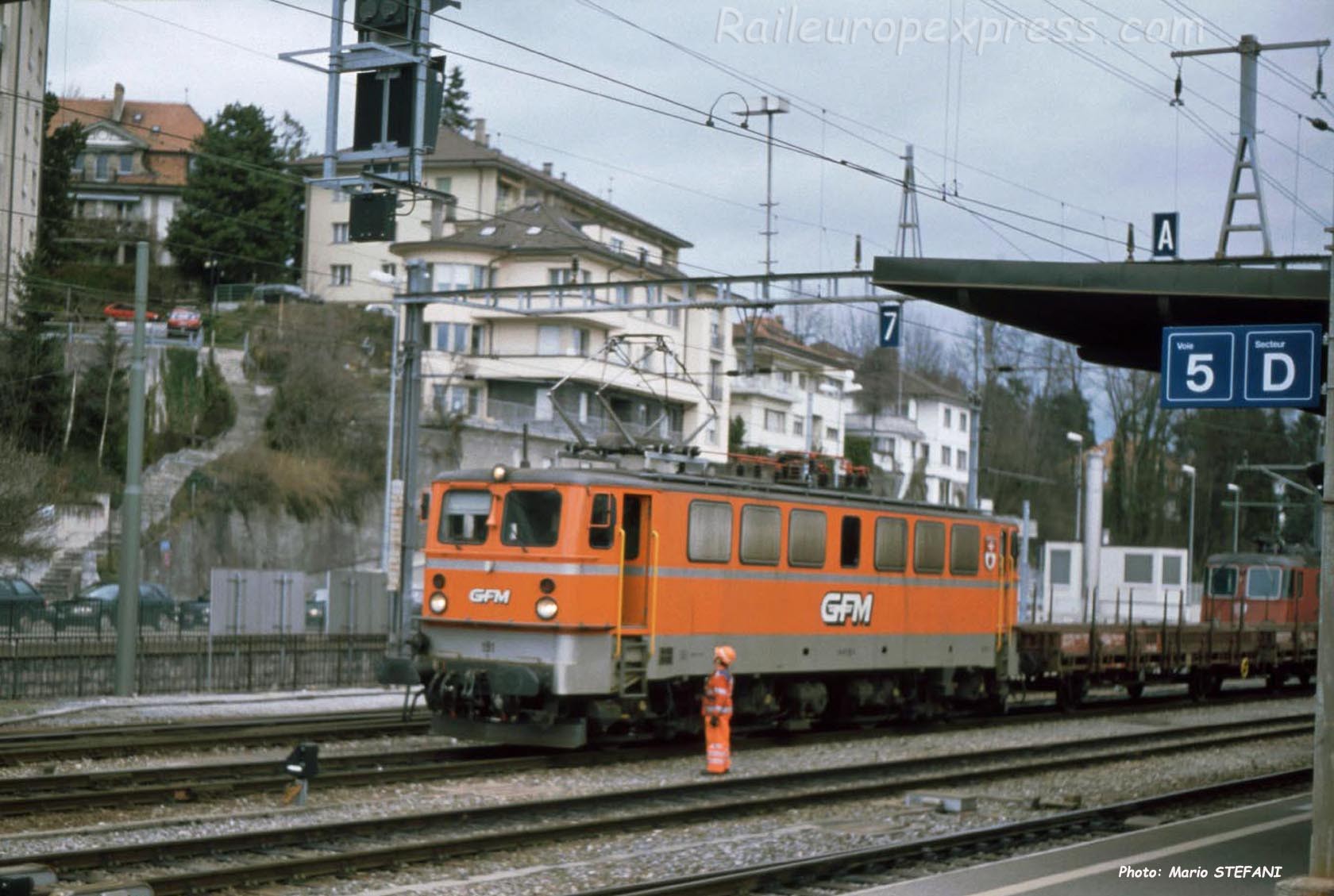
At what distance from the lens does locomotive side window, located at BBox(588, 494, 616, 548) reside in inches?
709

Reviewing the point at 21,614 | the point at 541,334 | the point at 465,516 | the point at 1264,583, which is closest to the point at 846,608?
the point at 465,516

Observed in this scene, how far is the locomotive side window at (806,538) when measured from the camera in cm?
2061

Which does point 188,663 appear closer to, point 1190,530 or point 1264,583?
point 1264,583

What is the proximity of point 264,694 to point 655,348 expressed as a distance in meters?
10.4

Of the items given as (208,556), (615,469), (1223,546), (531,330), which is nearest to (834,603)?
(615,469)

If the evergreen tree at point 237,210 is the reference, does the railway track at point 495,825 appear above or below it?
below

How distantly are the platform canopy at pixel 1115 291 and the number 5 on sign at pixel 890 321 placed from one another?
36.6ft

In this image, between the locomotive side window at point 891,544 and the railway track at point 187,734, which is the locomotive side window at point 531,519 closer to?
the railway track at point 187,734

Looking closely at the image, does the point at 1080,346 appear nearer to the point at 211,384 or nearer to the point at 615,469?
the point at 615,469

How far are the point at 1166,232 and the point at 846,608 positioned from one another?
6807 millimetres

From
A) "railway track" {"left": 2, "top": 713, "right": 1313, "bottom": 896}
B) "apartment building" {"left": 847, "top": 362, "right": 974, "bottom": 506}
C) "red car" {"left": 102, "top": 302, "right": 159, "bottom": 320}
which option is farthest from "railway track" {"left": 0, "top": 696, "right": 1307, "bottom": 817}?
"apartment building" {"left": 847, "top": 362, "right": 974, "bottom": 506}

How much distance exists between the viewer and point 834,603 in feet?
70.4

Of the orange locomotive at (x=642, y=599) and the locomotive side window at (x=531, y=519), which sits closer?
the orange locomotive at (x=642, y=599)

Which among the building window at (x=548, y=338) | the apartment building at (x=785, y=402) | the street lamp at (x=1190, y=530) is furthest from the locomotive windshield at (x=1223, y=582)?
the apartment building at (x=785, y=402)
